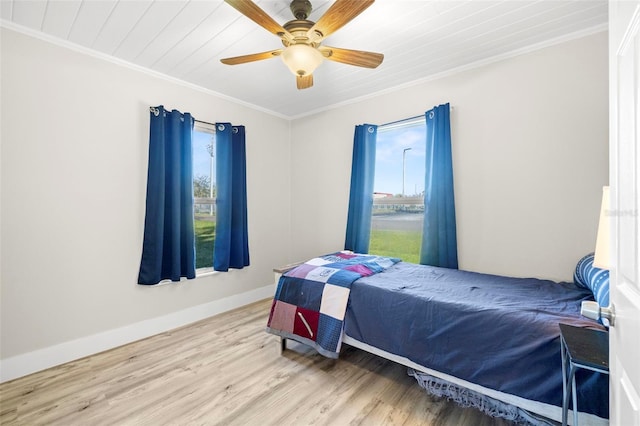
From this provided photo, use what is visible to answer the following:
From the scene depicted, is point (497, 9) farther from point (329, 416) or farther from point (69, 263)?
point (69, 263)

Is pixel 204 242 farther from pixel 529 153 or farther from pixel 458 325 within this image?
pixel 529 153

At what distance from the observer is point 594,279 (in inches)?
64.1

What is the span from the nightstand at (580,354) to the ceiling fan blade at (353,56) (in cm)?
178

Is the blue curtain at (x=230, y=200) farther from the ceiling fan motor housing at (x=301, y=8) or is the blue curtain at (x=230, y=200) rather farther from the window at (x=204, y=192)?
the ceiling fan motor housing at (x=301, y=8)

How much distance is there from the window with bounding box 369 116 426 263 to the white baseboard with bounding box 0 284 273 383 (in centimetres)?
197

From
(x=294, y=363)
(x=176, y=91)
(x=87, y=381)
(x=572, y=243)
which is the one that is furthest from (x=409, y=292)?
(x=176, y=91)

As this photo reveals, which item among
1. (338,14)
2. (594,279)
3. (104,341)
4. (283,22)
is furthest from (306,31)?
(104,341)

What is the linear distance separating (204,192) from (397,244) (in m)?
2.29

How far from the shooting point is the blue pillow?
4.46ft

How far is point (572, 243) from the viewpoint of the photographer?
2.15 metres

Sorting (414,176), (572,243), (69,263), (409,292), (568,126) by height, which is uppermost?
(568,126)

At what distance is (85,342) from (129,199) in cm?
125

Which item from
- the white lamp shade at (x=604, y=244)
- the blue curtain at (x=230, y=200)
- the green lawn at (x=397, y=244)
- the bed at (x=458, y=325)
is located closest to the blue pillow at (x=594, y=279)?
the bed at (x=458, y=325)

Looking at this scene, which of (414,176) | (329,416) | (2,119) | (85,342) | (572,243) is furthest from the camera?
(414,176)
